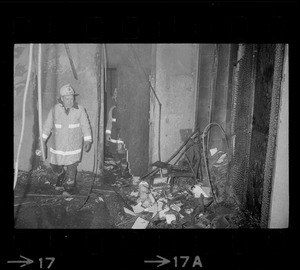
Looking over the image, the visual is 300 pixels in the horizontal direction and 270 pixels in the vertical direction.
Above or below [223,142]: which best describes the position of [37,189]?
below

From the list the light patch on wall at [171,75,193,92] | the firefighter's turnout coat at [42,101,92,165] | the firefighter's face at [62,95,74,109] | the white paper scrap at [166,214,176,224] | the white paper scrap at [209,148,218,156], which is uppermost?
the light patch on wall at [171,75,193,92]

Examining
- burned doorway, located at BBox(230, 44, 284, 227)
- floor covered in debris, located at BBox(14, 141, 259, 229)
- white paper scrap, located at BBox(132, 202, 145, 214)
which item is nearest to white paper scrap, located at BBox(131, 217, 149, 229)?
floor covered in debris, located at BBox(14, 141, 259, 229)

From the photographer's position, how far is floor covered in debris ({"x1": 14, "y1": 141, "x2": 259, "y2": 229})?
12.8 feet

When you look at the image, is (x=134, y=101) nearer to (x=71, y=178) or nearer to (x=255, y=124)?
(x=71, y=178)

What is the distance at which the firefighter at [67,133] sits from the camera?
4.74m

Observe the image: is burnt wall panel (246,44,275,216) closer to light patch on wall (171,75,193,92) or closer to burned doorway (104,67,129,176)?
light patch on wall (171,75,193,92)

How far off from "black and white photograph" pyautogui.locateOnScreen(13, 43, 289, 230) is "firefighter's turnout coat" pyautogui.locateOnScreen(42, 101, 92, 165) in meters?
0.02

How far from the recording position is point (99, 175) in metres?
5.78

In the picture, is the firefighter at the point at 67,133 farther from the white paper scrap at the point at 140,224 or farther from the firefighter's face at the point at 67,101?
the white paper scrap at the point at 140,224

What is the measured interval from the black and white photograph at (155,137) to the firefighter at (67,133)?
0.02 meters
